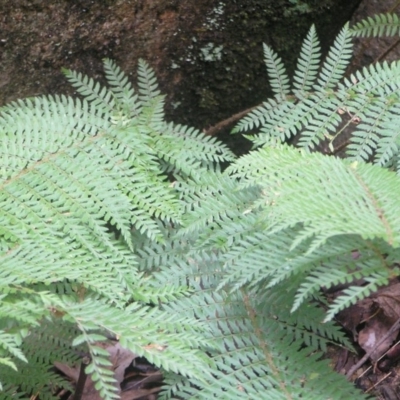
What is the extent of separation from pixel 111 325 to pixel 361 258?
572 mm

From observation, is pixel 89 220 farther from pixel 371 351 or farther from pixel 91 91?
pixel 371 351

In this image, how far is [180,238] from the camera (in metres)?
1.83

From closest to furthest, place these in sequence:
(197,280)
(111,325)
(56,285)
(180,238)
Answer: (111,325) < (56,285) < (197,280) < (180,238)

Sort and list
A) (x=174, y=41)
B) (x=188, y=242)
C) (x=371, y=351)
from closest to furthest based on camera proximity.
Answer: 1. (x=188, y=242)
2. (x=371, y=351)
3. (x=174, y=41)

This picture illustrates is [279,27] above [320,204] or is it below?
above

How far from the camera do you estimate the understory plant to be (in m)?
1.33

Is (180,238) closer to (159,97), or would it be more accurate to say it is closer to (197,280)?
(197,280)

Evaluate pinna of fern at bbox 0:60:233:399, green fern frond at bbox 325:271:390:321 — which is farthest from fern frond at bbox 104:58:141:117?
green fern frond at bbox 325:271:390:321

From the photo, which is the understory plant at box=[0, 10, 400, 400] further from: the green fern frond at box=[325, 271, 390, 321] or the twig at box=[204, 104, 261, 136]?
the twig at box=[204, 104, 261, 136]

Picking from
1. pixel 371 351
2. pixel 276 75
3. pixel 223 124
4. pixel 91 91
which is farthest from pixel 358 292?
pixel 223 124

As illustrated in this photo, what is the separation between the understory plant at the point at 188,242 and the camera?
1333 millimetres

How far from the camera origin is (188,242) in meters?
1.82

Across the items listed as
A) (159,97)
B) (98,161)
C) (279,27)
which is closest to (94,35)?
(159,97)

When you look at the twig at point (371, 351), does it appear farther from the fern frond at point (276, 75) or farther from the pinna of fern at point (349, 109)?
the fern frond at point (276, 75)
